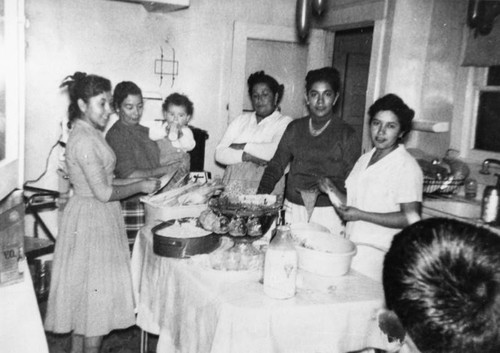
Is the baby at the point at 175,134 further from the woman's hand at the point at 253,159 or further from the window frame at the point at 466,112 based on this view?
the window frame at the point at 466,112

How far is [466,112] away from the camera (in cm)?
423

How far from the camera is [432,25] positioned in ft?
13.5

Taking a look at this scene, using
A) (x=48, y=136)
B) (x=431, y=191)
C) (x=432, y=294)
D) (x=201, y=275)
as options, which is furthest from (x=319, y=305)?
(x=48, y=136)

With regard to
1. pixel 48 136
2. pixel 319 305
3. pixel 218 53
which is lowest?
pixel 319 305

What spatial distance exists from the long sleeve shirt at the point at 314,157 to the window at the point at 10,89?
154 cm

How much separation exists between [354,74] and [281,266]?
3891 millimetres

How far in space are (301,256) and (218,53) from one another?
339cm

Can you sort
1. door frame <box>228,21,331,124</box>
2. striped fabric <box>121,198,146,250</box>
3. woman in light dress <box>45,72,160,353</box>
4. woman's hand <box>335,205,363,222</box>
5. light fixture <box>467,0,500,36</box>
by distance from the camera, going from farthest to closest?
1. door frame <box>228,21,331,124</box>
2. striped fabric <box>121,198,146,250</box>
3. light fixture <box>467,0,500,36</box>
4. woman in light dress <box>45,72,160,353</box>
5. woman's hand <box>335,205,363,222</box>

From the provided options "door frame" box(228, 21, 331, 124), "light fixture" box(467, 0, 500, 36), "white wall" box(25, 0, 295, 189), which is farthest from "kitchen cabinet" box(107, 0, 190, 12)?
"light fixture" box(467, 0, 500, 36)

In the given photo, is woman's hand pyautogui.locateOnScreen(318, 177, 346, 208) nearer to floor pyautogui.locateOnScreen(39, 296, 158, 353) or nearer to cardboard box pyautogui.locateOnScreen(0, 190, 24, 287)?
cardboard box pyautogui.locateOnScreen(0, 190, 24, 287)

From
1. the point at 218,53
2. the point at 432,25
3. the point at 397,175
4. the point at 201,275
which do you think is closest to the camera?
the point at 201,275

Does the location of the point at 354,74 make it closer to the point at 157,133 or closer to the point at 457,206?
the point at 457,206

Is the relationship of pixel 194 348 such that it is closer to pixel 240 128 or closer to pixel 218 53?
pixel 240 128

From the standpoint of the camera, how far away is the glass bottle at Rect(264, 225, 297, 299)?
1.84 m
